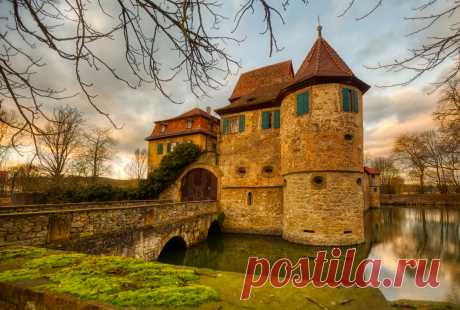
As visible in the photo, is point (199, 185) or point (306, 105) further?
point (199, 185)

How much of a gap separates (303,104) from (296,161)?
10.1 feet

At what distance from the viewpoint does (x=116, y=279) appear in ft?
6.94

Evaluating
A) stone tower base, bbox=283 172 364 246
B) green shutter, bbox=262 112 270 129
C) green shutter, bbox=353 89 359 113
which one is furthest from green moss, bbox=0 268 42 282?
green shutter, bbox=262 112 270 129

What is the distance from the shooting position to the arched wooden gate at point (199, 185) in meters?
17.1

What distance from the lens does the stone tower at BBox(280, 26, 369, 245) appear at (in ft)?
37.1

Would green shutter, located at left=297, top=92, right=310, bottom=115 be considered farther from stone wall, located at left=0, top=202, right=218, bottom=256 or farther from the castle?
stone wall, located at left=0, top=202, right=218, bottom=256

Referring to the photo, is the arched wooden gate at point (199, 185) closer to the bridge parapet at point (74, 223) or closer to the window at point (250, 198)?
the window at point (250, 198)

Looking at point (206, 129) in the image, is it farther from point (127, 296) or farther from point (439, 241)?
point (127, 296)

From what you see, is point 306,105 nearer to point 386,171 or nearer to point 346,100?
point 346,100

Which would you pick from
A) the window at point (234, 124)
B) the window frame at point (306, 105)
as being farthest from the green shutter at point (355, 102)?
the window at point (234, 124)

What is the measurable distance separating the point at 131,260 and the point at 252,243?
1074 cm

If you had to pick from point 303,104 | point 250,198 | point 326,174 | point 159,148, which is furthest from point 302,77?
point 159,148

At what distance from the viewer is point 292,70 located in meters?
19.7

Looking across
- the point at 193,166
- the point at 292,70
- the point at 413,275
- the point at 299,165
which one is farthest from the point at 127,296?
the point at 292,70
